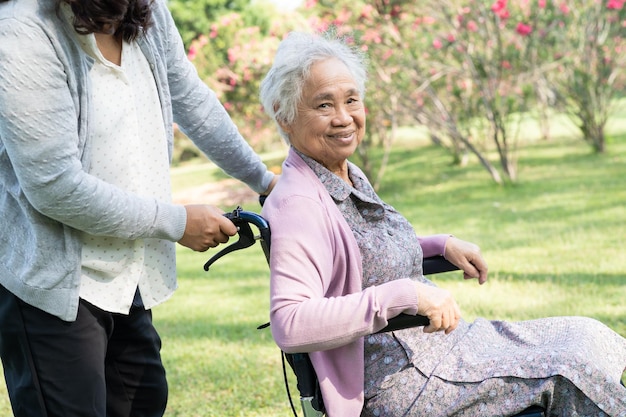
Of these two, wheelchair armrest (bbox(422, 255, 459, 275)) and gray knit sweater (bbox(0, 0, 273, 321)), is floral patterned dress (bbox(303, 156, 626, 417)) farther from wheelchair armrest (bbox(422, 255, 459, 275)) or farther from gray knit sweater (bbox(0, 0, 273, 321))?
gray knit sweater (bbox(0, 0, 273, 321))

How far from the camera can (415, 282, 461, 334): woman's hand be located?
2.00 metres

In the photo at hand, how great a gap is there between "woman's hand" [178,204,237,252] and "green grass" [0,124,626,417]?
1740mm

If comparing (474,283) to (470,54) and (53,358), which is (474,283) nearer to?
→ (53,358)

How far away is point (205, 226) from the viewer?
2164 millimetres

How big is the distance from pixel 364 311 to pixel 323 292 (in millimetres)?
166

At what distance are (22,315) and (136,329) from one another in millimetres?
367

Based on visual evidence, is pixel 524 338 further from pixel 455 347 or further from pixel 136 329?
pixel 136 329

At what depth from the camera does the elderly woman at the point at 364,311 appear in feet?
6.62

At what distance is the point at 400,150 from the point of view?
17.2 metres

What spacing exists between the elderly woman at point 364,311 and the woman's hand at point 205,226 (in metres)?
0.12

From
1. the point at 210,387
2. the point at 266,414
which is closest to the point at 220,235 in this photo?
the point at 266,414

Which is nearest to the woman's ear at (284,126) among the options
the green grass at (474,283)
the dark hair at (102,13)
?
the dark hair at (102,13)

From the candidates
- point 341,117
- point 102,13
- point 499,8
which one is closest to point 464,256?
point 341,117

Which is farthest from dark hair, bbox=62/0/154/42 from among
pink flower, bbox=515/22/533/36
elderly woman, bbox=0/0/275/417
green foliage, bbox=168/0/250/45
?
green foliage, bbox=168/0/250/45
